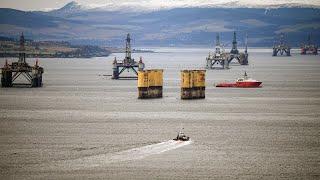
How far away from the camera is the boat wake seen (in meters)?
48.9

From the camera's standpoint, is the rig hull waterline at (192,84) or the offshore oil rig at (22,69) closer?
the rig hull waterline at (192,84)

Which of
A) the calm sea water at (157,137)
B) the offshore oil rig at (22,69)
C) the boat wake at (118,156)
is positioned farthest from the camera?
the offshore oil rig at (22,69)

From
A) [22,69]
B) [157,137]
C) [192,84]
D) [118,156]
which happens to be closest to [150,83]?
[192,84]

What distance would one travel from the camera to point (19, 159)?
5141 cm

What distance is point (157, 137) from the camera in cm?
6444

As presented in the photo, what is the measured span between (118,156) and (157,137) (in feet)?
38.7

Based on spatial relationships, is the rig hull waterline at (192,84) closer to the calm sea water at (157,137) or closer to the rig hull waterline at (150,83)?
the calm sea water at (157,137)

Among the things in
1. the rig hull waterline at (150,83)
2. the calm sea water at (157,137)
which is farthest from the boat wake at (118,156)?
the rig hull waterline at (150,83)

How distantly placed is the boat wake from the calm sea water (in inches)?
2.9

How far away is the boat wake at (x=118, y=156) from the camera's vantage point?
4888 centimetres

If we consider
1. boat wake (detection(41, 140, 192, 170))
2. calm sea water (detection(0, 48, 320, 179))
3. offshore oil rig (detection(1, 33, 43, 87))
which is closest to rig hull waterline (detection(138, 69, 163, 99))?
calm sea water (detection(0, 48, 320, 179))

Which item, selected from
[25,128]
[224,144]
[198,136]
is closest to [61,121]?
[25,128]

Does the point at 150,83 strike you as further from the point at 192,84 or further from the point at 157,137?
the point at 157,137

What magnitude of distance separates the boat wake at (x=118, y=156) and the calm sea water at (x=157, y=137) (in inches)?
2.9
